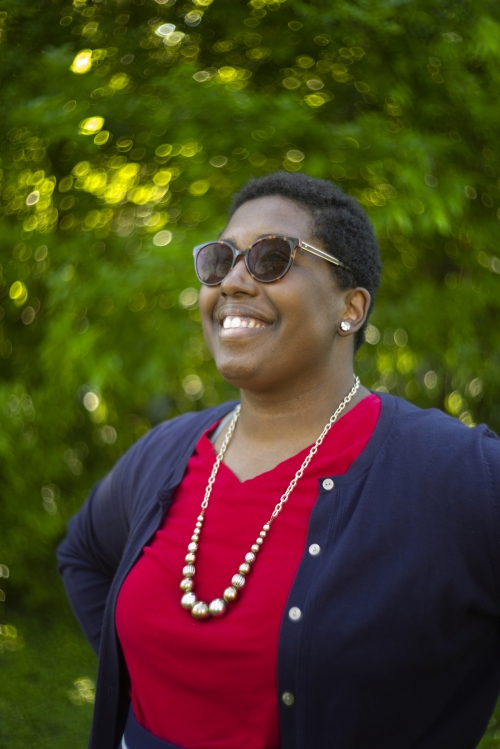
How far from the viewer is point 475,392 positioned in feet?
13.4

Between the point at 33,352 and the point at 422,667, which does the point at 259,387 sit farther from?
the point at 33,352

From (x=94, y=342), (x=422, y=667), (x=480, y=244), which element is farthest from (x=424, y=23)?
(x=422, y=667)

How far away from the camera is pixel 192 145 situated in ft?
8.57

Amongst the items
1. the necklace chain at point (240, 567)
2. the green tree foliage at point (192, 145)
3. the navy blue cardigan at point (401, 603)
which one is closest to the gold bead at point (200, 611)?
the necklace chain at point (240, 567)

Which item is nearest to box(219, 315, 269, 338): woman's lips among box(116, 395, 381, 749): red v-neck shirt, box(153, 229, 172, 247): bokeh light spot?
box(116, 395, 381, 749): red v-neck shirt

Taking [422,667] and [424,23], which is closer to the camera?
[422,667]

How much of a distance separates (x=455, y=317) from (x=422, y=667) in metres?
2.08

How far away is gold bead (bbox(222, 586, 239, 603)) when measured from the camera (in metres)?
1.62

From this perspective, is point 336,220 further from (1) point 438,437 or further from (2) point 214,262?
(1) point 438,437

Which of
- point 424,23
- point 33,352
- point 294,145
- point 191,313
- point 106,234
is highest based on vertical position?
point 424,23

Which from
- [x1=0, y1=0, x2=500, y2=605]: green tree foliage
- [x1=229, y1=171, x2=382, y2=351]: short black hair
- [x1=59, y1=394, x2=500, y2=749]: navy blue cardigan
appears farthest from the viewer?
[x1=0, y1=0, x2=500, y2=605]: green tree foliage

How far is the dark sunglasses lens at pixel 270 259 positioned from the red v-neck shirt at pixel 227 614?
444 mm

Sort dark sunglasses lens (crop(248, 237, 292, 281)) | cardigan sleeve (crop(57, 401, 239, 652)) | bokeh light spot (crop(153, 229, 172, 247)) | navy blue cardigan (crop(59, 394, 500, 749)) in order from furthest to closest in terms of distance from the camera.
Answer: bokeh light spot (crop(153, 229, 172, 247)), cardigan sleeve (crop(57, 401, 239, 652)), dark sunglasses lens (crop(248, 237, 292, 281)), navy blue cardigan (crop(59, 394, 500, 749))

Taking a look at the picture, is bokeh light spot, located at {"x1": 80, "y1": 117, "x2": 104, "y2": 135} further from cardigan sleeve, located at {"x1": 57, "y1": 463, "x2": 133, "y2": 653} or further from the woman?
cardigan sleeve, located at {"x1": 57, "y1": 463, "x2": 133, "y2": 653}
